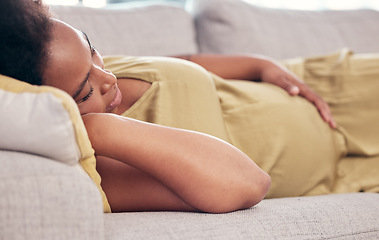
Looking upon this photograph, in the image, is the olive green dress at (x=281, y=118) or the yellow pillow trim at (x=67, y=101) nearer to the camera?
the yellow pillow trim at (x=67, y=101)

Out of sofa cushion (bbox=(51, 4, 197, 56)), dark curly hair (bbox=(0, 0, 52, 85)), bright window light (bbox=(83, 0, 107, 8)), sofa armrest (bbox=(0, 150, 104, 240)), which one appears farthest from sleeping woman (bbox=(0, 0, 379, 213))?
bright window light (bbox=(83, 0, 107, 8))

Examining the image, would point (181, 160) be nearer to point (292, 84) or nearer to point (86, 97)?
point (86, 97)

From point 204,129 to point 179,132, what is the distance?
0.59 ft

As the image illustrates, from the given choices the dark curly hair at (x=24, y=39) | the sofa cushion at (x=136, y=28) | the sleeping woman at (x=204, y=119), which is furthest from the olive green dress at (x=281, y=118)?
the sofa cushion at (x=136, y=28)

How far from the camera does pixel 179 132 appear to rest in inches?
31.2

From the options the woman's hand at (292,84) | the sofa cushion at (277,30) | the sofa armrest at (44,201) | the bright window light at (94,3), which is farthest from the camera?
the bright window light at (94,3)

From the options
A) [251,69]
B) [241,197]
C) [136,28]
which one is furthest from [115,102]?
[136,28]

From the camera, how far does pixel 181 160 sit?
0.76 meters

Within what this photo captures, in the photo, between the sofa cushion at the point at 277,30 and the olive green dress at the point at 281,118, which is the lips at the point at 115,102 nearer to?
the olive green dress at the point at 281,118

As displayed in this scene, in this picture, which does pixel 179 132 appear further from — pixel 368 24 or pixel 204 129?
pixel 368 24

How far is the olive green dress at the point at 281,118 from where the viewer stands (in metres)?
0.99

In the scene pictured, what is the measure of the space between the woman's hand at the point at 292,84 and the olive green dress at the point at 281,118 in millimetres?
26

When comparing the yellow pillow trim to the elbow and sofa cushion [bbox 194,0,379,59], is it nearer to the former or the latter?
the elbow

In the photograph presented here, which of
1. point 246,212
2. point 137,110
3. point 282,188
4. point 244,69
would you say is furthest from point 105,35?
point 246,212
